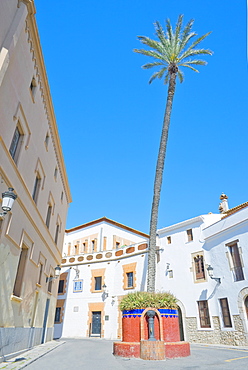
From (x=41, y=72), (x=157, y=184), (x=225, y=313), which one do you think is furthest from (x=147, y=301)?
(x=41, y=72)

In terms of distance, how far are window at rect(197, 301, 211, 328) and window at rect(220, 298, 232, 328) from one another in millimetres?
1225

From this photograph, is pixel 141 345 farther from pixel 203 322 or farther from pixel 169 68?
pixel 169 68

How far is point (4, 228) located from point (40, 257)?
5546mm

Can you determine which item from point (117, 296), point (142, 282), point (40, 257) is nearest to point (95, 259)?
point (117, 296)

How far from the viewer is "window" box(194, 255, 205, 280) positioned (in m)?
18.5

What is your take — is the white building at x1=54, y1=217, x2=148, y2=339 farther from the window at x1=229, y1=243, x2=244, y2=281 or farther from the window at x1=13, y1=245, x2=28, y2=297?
the window at x1=13, y1=245, x2=28, y2=297

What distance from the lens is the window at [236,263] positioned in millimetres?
16027

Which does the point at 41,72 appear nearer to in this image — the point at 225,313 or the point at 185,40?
Result: the point at 185,40

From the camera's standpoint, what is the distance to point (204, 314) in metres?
17.5

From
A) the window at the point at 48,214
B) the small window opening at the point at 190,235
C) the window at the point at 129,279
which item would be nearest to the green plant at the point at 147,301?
the window at the point at 48,214

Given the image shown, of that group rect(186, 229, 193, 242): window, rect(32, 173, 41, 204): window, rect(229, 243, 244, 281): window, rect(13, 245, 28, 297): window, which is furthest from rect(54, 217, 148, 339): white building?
rect(13, 245, 28, 297): window

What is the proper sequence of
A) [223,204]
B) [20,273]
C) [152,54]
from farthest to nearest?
[223,204] < [152,54] < [20,273]

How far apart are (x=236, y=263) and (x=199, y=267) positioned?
2998mm

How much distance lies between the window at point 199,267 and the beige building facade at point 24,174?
10.3 meters
